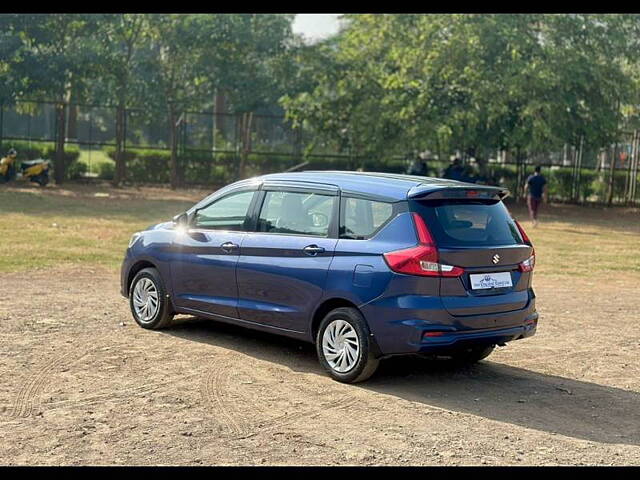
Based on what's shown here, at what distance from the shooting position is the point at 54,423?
6.56 metres

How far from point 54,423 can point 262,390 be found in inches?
69.5

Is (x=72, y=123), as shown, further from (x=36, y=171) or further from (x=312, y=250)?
(x=312, y=250)

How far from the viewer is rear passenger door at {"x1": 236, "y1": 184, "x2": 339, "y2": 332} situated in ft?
26.9

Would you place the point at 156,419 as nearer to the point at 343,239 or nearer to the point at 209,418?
the point at 209,418

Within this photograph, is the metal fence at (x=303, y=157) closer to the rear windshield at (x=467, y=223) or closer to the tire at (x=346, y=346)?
the rear windshield at (x=467, y=223)

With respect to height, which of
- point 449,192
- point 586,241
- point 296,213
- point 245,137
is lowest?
point 586,241

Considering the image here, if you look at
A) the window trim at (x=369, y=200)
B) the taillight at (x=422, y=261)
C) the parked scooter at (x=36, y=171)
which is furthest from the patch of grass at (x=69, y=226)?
the taillight at (x=422, y=261)

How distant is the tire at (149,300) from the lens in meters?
9.73

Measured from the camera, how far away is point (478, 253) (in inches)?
307

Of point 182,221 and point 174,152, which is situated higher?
point 174,152

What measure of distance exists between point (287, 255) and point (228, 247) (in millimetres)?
807

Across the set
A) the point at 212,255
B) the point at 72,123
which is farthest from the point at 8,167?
the point at 212,255

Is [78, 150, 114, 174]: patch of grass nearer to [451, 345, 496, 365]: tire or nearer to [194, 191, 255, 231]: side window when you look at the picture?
[194, 191, 255, 231]: side window

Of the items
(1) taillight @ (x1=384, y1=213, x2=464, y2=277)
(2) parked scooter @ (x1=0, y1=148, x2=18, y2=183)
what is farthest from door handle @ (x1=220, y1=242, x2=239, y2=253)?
(2) parked scooter @ (x1=0, y1=148, x2=18, y2=183)
